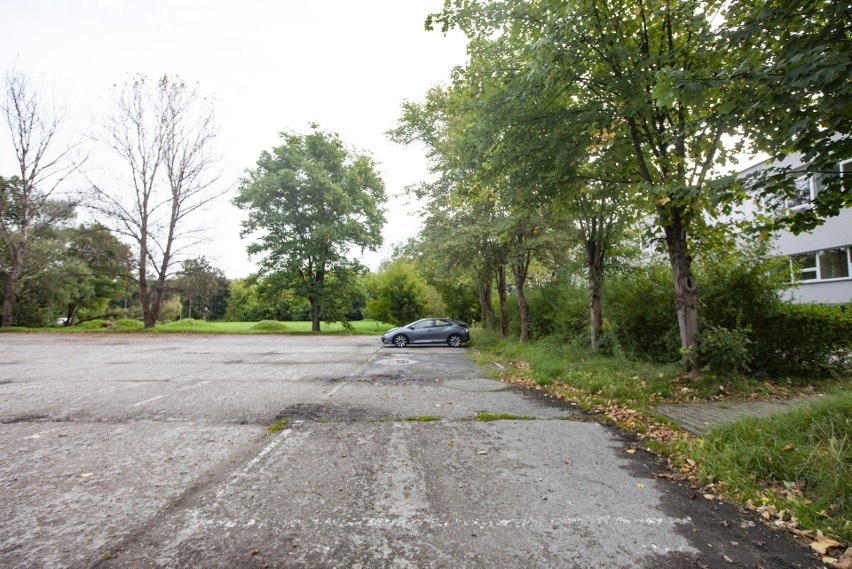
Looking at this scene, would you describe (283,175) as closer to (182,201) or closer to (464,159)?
(182,201)

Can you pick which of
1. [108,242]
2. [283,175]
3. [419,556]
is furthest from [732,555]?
[108,242]

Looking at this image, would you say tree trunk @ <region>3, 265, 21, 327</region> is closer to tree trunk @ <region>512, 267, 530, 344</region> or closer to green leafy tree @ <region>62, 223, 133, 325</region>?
green leafy tree @ <region>62, 223, 133, 325</region>

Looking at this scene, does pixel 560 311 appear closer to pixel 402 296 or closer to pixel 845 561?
pixel 845 561

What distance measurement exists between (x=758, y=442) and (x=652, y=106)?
5252mm

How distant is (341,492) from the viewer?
11.5 ft

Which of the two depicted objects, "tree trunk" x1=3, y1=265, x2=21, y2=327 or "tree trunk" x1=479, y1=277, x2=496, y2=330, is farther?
"tree trunk" x1=3, y1=265, x2=21, y2=327

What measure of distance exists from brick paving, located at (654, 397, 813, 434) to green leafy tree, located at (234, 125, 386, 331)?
89.8 ft

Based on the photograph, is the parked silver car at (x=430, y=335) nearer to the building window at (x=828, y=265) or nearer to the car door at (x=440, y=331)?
the car door at (x=440, y=331)

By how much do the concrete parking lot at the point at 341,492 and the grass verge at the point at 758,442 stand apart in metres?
0.34

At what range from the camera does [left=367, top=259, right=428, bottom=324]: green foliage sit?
3272cm

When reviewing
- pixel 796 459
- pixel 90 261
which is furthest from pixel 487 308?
pixel 90 261

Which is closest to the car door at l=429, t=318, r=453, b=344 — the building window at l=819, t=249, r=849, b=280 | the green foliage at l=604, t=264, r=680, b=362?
the green foliage at l=604, t=264, r=680, b=362

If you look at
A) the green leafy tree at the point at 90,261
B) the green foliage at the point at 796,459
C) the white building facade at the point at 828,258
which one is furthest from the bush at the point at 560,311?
the green leafy tree at the point at 90,261

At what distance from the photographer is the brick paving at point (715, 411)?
213 inches
